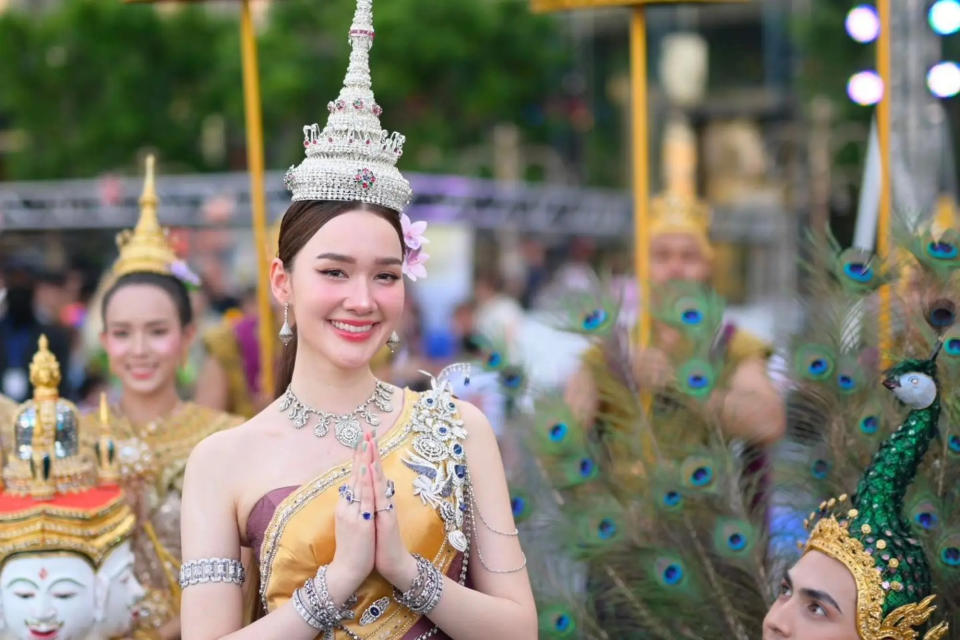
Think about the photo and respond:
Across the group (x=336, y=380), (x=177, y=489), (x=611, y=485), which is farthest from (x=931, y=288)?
(x=177, y=489)

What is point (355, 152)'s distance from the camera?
3.06 meters

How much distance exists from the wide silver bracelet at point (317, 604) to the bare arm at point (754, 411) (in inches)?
88.9

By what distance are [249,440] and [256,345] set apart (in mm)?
3873

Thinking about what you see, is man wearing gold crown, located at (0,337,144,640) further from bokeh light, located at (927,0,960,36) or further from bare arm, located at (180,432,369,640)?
bokeh light, located at (927,0,960,36)

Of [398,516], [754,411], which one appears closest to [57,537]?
[398,516]

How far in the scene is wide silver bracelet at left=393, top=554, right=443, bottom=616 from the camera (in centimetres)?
289

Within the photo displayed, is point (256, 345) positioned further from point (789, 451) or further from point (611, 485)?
point (789, 451)

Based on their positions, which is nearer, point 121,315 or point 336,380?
point 336,380

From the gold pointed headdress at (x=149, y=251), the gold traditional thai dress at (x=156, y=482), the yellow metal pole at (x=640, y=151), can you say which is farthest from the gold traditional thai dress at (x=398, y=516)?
the yellow metal pole at (x=640, y=151)

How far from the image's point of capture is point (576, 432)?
4.98 m

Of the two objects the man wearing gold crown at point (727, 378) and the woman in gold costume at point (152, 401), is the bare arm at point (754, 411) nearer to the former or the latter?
the man wearing gold crown at point (727, 378)

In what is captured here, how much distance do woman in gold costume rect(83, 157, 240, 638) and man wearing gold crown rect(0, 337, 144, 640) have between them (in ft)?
1.26

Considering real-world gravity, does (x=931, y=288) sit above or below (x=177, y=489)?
above

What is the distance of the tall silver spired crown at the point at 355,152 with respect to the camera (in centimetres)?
304
